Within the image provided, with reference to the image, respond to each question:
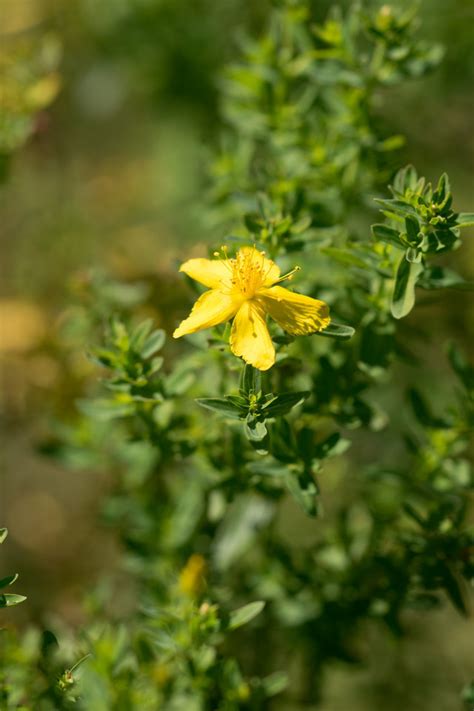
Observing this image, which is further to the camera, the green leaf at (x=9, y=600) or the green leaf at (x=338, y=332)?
the green leaf at (x=338, y=332)

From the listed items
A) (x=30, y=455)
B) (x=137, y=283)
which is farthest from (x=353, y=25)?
(x=30, y=455)

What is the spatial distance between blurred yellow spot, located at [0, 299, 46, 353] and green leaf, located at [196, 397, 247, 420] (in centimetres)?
120

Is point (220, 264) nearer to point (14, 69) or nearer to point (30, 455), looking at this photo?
point (14, 69)

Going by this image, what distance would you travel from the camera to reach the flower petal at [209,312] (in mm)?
1251

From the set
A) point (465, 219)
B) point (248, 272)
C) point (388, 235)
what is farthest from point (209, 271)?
point (465, 219)

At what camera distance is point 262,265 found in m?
1.34

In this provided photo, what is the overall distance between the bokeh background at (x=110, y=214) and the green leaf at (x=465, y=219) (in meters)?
0.72

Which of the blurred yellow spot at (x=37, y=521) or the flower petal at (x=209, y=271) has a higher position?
the flower petal at (x=209, y=271)

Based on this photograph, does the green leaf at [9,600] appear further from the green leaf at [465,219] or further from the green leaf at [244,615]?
the green leaf at [465,219]

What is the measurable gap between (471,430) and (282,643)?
2.76 feet

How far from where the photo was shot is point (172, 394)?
1.45m

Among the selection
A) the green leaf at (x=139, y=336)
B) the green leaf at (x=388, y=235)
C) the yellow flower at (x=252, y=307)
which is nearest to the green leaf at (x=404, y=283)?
the green leaf at (x=388, y=235)

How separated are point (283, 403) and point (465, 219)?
0.42 meters

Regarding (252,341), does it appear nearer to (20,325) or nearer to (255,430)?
(255,430)
